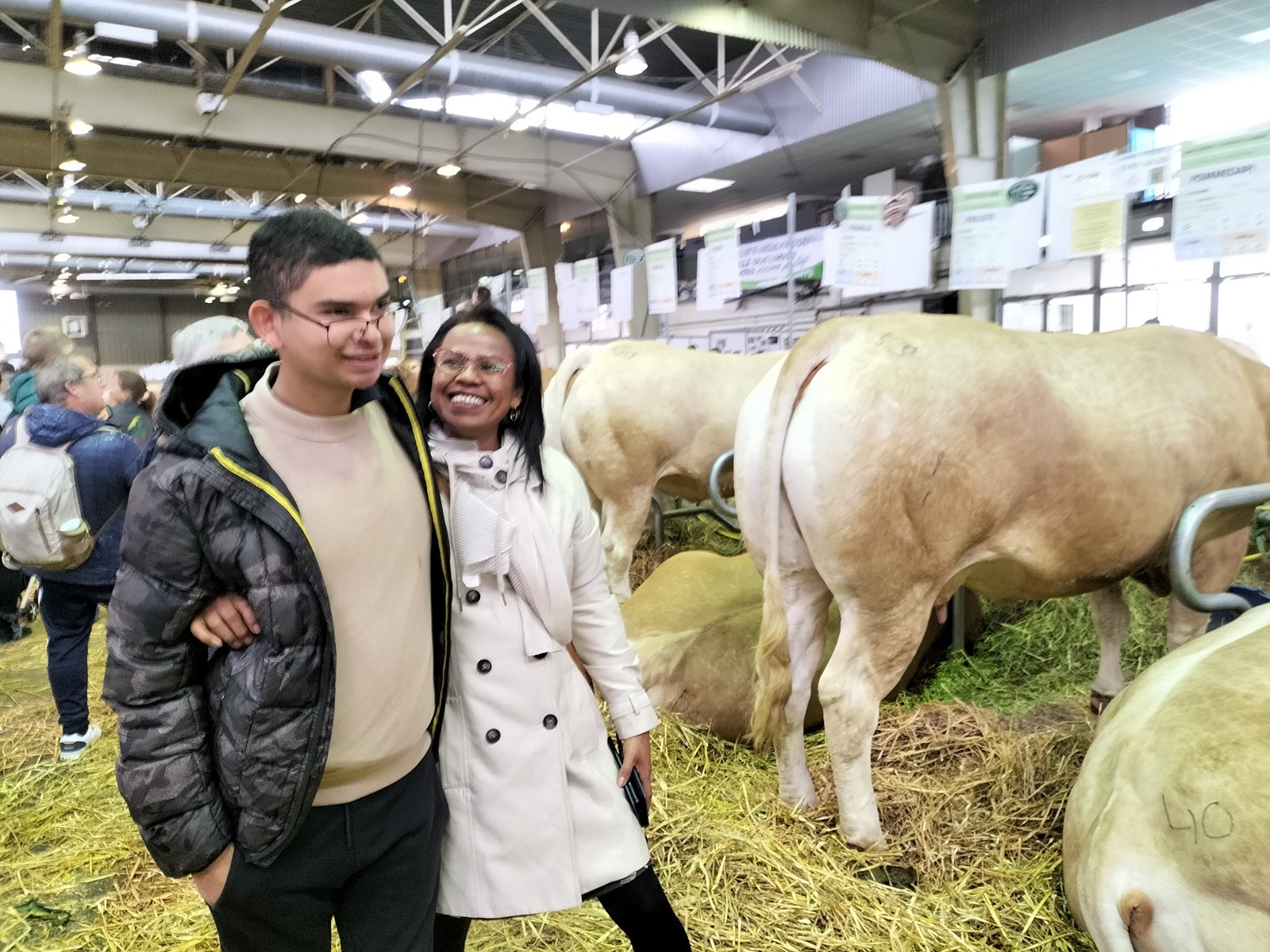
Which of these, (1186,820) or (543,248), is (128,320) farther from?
(1186,820)

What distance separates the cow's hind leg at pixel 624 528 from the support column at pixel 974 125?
87.8 inches

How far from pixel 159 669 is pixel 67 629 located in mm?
2900

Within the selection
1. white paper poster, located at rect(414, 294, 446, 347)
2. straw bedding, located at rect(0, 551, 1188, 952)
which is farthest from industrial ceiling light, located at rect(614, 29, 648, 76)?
straw bedding, located at rect(0, 551, 1188, 952)

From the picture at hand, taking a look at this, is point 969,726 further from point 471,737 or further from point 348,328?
point 348,328

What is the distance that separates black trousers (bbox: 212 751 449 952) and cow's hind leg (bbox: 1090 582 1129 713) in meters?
2.68

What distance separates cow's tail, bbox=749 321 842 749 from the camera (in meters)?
2.32

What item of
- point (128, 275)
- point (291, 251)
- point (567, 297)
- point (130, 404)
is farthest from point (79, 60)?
point (128, 275)

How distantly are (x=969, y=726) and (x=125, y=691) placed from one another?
255cm

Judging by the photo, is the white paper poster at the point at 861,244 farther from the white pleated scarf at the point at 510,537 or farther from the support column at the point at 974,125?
the white pleated scarf at the point at 510,537

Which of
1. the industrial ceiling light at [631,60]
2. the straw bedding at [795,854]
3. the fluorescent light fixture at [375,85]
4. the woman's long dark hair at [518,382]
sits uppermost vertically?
the fluorescent light fixture at [375,85]

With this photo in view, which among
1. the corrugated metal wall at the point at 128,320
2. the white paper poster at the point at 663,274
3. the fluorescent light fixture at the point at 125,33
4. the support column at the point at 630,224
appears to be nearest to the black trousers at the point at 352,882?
the white paper poster at the point at 663,274

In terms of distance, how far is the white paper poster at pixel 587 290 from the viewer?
6730 mm

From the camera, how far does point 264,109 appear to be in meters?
7.61

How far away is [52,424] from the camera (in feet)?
10.4
